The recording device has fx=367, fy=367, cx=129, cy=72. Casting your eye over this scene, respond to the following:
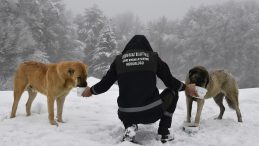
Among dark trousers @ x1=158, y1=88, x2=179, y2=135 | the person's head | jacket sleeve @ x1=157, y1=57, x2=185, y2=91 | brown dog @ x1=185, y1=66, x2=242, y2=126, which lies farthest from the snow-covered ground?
the person's head

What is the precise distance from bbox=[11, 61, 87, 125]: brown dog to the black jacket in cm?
77

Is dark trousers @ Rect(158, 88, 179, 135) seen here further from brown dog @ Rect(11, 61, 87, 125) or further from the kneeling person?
brown dog @ Rect(11, 61, 87, 125)

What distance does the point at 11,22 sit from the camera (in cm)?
3541

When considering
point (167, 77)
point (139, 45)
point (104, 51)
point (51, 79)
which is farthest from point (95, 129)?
point (104, 51)

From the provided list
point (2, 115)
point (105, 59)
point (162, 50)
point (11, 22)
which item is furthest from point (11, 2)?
point (2, 115)

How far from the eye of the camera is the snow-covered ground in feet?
17.2

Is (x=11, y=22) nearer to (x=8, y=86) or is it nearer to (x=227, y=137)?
(x=8, y=86)

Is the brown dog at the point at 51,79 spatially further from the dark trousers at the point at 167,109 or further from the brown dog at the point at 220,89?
the brown dog at the point at 220,89

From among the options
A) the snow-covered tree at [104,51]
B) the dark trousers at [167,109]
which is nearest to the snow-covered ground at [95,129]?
the dark trousers at [167,109]

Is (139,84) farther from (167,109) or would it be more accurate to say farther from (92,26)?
(92,26)

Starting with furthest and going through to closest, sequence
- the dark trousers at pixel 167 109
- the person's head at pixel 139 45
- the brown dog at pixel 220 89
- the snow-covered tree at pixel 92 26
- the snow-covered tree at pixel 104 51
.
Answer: the snow-covered tree at pixel 92 26 < the snow-covered tree at pixel 104 51 < the brown dog at pixel 220 89 < the dark trousers at pixel 167 109 < the person's head at pixel 139 45

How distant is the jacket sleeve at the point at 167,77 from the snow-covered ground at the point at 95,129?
2.75 ft

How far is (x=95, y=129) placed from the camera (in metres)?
6.03

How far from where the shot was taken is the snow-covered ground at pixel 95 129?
17.2ft
